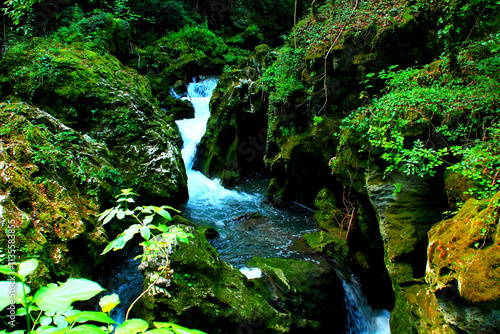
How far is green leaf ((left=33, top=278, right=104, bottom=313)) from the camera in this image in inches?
Answer: 29.4

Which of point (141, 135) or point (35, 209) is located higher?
point (141, 135)

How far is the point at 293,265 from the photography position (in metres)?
5.20

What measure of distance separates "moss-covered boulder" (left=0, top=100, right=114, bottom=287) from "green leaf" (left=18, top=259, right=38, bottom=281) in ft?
8.47

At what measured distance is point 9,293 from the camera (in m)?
0.78

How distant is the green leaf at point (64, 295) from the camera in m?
0.75

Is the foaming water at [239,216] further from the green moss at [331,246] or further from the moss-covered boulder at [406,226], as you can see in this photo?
the moss-covered boulder at [406,226]

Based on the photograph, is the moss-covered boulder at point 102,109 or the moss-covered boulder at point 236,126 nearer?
the moss-covered boulder at point 102,109

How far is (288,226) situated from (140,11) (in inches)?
650

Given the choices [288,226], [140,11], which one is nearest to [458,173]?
[288,226]

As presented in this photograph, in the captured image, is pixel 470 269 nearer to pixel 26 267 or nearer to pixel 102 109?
pixel 26 267

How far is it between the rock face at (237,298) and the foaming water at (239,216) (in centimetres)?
129

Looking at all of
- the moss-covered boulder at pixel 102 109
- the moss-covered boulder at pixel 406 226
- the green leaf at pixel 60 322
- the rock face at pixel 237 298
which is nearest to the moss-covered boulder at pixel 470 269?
the moss-covered boulder at pixel 406 226

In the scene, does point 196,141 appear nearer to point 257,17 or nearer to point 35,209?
point 35,209

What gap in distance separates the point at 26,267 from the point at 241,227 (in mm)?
6827
